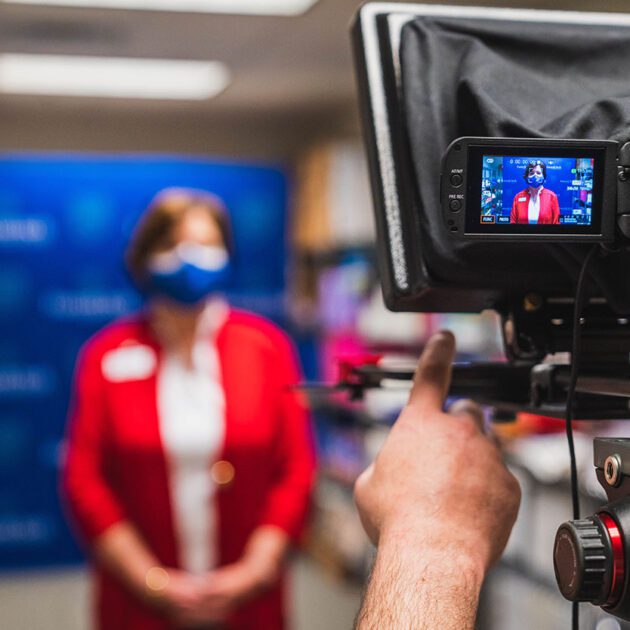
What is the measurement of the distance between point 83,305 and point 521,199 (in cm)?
500

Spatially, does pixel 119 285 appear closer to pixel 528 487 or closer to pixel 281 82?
pixel 281 82

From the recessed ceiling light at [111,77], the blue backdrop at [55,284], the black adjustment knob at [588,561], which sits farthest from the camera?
the blue backdrop at [55,284]

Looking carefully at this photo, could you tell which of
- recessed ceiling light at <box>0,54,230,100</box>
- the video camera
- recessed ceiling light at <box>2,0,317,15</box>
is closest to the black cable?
the video camera

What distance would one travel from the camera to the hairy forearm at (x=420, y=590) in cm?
81

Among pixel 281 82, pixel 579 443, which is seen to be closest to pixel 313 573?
pixel 281 82

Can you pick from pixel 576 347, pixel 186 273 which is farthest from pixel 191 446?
pixel 576 347

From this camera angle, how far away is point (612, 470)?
29.4 inches

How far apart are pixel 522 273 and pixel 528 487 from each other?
2060mm

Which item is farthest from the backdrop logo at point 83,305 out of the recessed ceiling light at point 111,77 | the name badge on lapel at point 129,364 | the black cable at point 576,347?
the black cable at point 576,347

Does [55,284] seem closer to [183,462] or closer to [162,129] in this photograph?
[162,129]

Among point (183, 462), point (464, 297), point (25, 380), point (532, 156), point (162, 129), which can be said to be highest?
point (162, 129)

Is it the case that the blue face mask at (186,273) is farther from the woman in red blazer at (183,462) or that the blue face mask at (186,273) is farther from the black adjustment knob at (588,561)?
the black adjustment knob at (588,561)

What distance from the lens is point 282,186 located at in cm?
595

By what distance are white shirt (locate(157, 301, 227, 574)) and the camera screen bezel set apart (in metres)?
1.75
